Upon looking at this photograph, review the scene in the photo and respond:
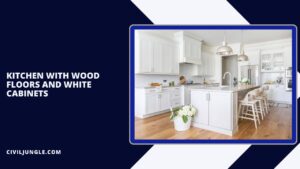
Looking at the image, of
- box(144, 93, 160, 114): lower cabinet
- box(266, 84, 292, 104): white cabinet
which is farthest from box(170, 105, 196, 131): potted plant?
box(266, 84, 292, 104): white cabinet

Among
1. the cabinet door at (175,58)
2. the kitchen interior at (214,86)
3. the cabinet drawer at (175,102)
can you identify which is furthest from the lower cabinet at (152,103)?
the cabinet door at (175,58)

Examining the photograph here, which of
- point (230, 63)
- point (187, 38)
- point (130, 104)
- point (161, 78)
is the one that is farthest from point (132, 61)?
point (230, 63)

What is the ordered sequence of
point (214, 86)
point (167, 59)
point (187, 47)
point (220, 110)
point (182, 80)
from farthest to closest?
point (182, 80), point (187, 47), point (167, 59), point (214, 86), point (220, 110)

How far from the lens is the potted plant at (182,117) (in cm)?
183

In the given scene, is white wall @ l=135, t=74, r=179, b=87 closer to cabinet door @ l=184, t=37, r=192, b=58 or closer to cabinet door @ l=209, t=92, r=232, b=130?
cabinet door @ l=184, t=37, r=192, b=58

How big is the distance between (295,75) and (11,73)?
60.7 inches

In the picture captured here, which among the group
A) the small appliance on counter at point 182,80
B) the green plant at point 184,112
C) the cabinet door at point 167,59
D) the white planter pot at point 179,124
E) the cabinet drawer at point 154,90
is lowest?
the white planter pot at point 179,124

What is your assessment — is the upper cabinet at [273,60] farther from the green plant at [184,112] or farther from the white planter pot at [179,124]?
the white planter pot at [179,124]

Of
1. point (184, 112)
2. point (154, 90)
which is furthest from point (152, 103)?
point (184, 112)

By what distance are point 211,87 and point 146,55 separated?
1.05 m

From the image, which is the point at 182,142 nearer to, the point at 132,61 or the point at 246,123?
the point at 132,61

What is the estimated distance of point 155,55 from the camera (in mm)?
2684

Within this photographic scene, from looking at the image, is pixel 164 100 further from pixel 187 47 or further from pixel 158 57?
pixel 187 47

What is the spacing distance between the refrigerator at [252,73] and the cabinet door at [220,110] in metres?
2.26
